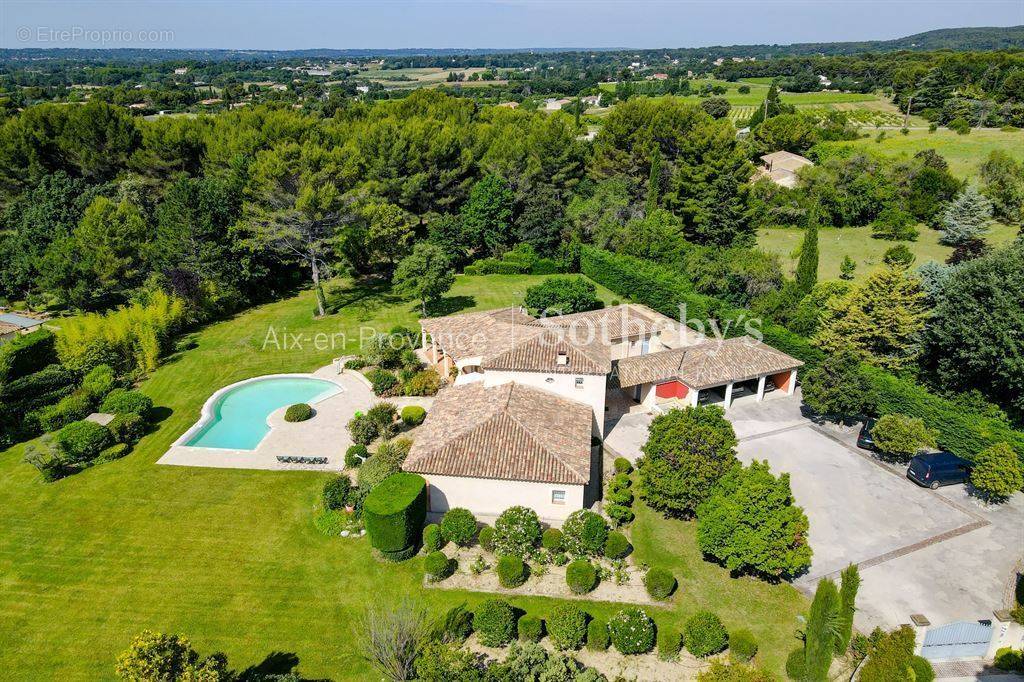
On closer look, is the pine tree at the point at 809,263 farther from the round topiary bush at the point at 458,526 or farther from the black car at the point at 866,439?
the round topiary bush at the point at 458,526

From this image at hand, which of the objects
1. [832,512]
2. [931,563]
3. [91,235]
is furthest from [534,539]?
[91,235]

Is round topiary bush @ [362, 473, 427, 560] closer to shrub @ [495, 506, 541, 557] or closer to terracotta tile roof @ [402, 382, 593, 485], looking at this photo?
terracotta tile roof @ [402, 382, 593, 485]

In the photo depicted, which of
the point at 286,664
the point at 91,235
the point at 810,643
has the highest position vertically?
the point at 91,235

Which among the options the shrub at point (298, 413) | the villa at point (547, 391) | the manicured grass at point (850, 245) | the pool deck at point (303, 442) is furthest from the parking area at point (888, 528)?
the manicured grass at point (850, 245)

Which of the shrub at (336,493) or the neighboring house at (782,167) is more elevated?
the neighboring house at (782,167)

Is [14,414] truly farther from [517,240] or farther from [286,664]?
[517,240]

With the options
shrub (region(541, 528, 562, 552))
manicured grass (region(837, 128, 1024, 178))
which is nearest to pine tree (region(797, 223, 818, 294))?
shrub (region(541, 528, 562, 552))
